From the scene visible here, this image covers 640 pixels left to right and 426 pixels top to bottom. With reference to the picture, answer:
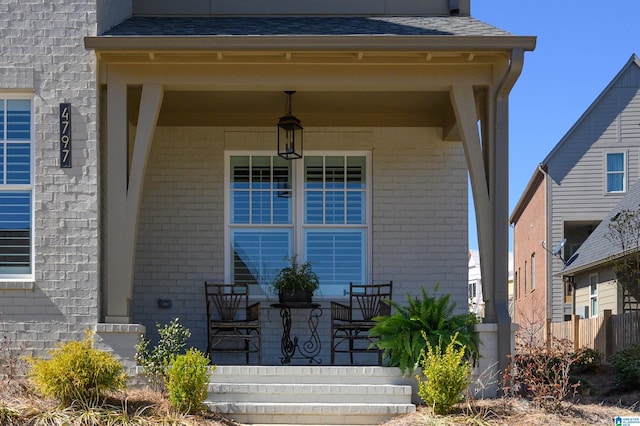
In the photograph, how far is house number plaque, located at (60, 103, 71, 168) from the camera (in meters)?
8.53

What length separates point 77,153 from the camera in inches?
337

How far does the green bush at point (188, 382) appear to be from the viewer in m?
7.57

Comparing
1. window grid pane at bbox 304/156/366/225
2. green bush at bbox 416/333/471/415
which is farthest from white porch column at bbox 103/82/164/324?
green bush at bbox 416/333/471/415

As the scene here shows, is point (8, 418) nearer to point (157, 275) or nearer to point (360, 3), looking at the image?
point (157, 275)

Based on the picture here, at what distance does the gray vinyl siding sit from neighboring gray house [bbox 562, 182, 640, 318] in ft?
5.17

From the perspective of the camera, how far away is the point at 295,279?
33.5ft

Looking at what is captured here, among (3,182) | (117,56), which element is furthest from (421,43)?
(3,182)

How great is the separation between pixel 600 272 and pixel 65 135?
14329 mm

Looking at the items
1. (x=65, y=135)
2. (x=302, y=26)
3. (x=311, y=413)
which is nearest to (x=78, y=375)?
(x=311, y=413)

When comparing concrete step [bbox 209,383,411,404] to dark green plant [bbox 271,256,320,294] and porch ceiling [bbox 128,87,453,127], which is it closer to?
dark green plant [bbox 271,256,320,294]

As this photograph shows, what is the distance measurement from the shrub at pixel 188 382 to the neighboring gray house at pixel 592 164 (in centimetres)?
1620

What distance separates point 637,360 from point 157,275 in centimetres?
566

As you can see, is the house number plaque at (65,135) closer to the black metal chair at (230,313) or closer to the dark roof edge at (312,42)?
the dark roof edge at (312,42)

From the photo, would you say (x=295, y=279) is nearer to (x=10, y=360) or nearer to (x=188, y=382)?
(x=188, y=382)
